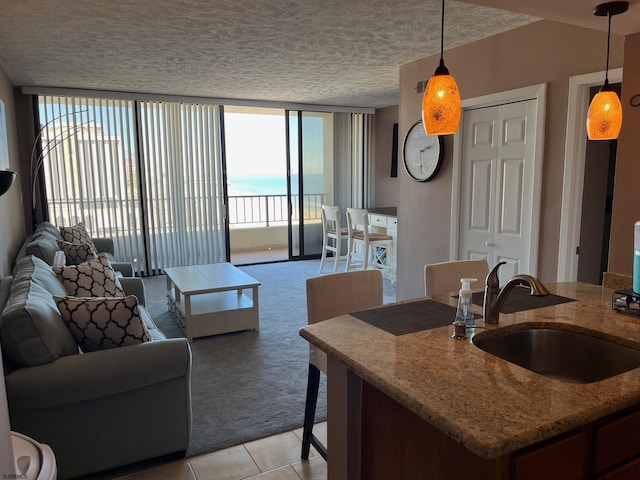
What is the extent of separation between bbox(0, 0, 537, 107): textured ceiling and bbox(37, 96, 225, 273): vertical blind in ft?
1.98

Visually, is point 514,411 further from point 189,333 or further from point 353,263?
point 353,263

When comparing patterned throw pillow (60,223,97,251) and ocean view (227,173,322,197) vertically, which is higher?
ocean view (227,173,322,197)

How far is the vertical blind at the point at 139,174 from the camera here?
5605 mm

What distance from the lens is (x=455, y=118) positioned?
1.93 metres

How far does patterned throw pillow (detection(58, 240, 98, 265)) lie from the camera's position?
4215mm

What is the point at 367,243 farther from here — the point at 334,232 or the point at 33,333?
the point at 33,333

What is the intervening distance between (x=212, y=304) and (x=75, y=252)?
1.41 meters

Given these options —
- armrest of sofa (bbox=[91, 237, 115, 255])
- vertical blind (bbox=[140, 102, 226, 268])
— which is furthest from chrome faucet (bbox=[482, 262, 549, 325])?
vertical blind (bbox=[140, 102, 226, 268])

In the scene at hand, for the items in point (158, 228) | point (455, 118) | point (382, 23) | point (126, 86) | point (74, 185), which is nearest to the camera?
point (455, 118)

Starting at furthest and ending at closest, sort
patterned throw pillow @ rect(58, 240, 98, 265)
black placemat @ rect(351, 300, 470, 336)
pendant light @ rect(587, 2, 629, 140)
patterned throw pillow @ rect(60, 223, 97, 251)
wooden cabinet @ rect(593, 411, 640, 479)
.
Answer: patterned throw pillow @ rect(60, 223, 97, 251), patterned throw pillow @ rect(58, 240, 98, 265), pendant light @ rect(587, 2, 629, 140), black placemat @ rect(351, 300, 470, 336), wooden cabinet @ rect(593, 411, 640, 479)

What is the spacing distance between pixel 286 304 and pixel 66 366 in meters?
3.01

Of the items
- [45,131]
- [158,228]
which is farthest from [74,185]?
[158,228]

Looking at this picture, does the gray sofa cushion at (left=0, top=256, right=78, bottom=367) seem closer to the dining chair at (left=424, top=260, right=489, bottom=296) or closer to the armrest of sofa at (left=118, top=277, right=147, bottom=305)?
the armrest of sofa at (left=118, top=277, right=147, bottom=305)

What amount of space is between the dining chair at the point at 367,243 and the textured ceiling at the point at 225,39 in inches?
63.5
